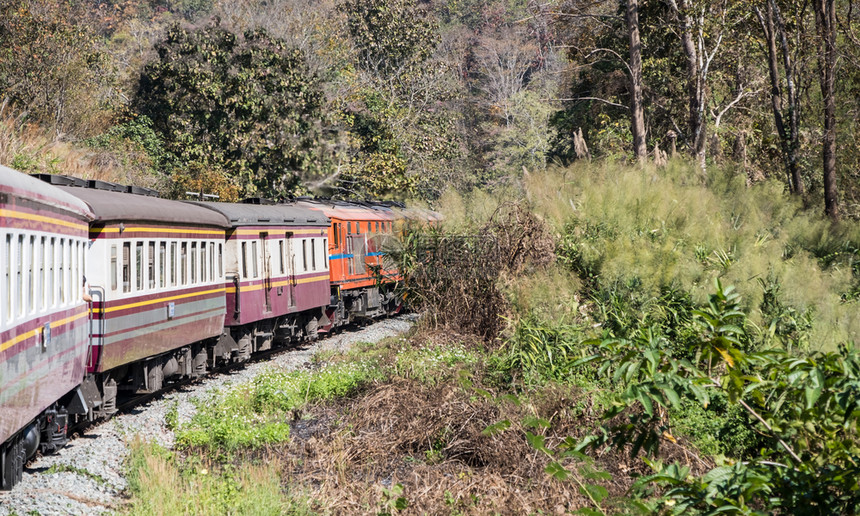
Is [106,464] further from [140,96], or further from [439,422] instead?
[140,96]

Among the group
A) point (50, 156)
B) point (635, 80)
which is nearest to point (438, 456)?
point (635, 80)

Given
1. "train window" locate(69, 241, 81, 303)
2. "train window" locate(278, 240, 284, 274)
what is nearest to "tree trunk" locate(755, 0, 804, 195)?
"train window" locate(278, 240, 284, 274)

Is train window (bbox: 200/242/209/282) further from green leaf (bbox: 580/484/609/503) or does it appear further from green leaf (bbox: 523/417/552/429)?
green leaf (bbox: 580/484/609/503)

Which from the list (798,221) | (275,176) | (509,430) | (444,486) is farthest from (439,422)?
(275,176)

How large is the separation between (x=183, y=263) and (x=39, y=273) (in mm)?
4933

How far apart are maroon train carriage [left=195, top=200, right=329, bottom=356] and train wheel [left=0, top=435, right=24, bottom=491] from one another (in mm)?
6927

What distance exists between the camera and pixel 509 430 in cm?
847

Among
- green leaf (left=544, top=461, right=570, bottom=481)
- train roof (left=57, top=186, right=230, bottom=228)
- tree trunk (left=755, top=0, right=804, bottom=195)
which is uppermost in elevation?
tree trunk (left=755, top=0, right=804, bottom=195)

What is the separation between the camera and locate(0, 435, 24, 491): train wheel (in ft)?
23.4

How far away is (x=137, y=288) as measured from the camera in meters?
10.7

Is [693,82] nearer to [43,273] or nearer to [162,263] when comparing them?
[162,263]

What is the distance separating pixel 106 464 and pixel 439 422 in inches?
130

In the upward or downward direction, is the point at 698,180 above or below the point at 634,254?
above

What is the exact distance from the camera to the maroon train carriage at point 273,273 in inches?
575
